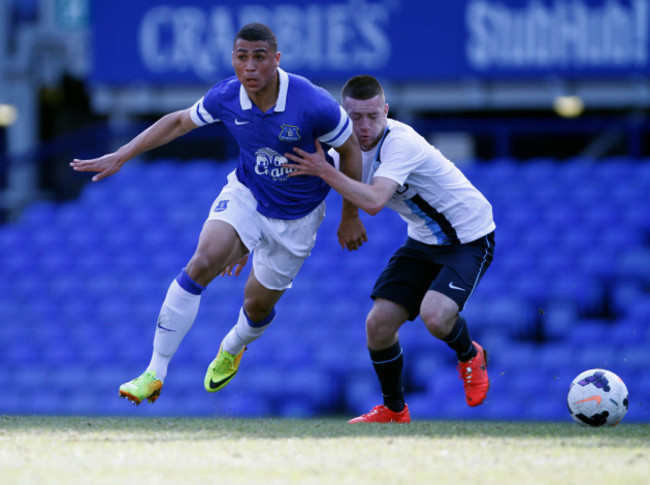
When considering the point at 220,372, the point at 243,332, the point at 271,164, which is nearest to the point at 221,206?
the point at 271,164

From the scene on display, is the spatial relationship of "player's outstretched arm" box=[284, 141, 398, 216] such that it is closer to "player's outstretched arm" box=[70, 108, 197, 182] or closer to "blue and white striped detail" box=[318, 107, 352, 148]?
"blue and white striped detail" box=[318, 107, 352, 148]

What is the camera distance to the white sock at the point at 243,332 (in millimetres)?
6551

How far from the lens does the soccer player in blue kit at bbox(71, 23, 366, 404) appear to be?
18.9 ft

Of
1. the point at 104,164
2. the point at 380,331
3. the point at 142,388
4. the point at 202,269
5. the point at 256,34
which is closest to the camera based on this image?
the point at 142,388

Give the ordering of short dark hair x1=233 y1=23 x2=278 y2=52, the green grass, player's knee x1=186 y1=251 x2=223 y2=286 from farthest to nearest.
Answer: player's knee x1=186 y1=251 x2=223 y2=286
short dark hair x1=233 y1=23 x2=278 y2=52
the green grass

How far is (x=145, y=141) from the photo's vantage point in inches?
242

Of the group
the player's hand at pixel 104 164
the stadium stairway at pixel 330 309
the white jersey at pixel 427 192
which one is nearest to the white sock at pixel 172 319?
the player's hand at pixel 104 164

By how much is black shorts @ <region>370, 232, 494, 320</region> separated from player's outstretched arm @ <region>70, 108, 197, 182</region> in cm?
148

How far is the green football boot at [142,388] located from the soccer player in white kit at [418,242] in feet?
4.46

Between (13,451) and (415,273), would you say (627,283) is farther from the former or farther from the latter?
(13,451)

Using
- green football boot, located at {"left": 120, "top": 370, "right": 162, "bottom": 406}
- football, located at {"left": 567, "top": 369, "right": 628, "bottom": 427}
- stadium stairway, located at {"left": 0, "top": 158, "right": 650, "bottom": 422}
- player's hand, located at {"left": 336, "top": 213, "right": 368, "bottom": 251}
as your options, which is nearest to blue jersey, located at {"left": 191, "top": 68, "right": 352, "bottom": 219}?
player's hand, located at {"left": 336, "top": 213, "right": 368, "bottom": 251}

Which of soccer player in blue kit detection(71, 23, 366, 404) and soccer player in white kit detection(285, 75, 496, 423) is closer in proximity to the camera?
soccer player in blue kit detection(71, 23, 366, 404)

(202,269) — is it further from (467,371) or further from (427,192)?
(467,371)

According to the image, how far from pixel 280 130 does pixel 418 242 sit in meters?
1.22
